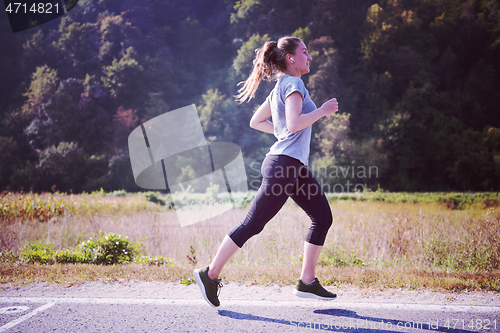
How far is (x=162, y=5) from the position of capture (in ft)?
109

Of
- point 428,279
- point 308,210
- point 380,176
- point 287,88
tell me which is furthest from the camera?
point 380,176

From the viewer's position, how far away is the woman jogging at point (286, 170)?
2447mm

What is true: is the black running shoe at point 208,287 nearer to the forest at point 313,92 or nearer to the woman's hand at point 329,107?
the woman's hand at point 329,107

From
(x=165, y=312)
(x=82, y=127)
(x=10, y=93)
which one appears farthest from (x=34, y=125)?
(x=165, y=312)

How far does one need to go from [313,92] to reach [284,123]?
69.5 ft

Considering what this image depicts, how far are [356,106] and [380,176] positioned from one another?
671cm

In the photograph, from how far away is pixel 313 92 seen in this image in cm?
2286

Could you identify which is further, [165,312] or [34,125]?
[34,125]

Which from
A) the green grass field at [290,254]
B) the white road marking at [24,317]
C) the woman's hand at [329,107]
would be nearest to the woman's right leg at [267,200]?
the woman's hand at [329,107]

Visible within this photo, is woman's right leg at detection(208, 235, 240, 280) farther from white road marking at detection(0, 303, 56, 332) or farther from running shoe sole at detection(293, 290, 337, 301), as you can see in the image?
white road marking at detection(0, 303, 56, 332)

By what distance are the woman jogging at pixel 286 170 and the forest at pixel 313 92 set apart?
17.7 meters

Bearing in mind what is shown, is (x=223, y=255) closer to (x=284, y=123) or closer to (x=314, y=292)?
(x=314, y=292)

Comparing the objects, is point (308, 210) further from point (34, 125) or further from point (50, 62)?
point (50, 62)

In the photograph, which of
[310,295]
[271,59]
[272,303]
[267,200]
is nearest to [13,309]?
[272,303]
